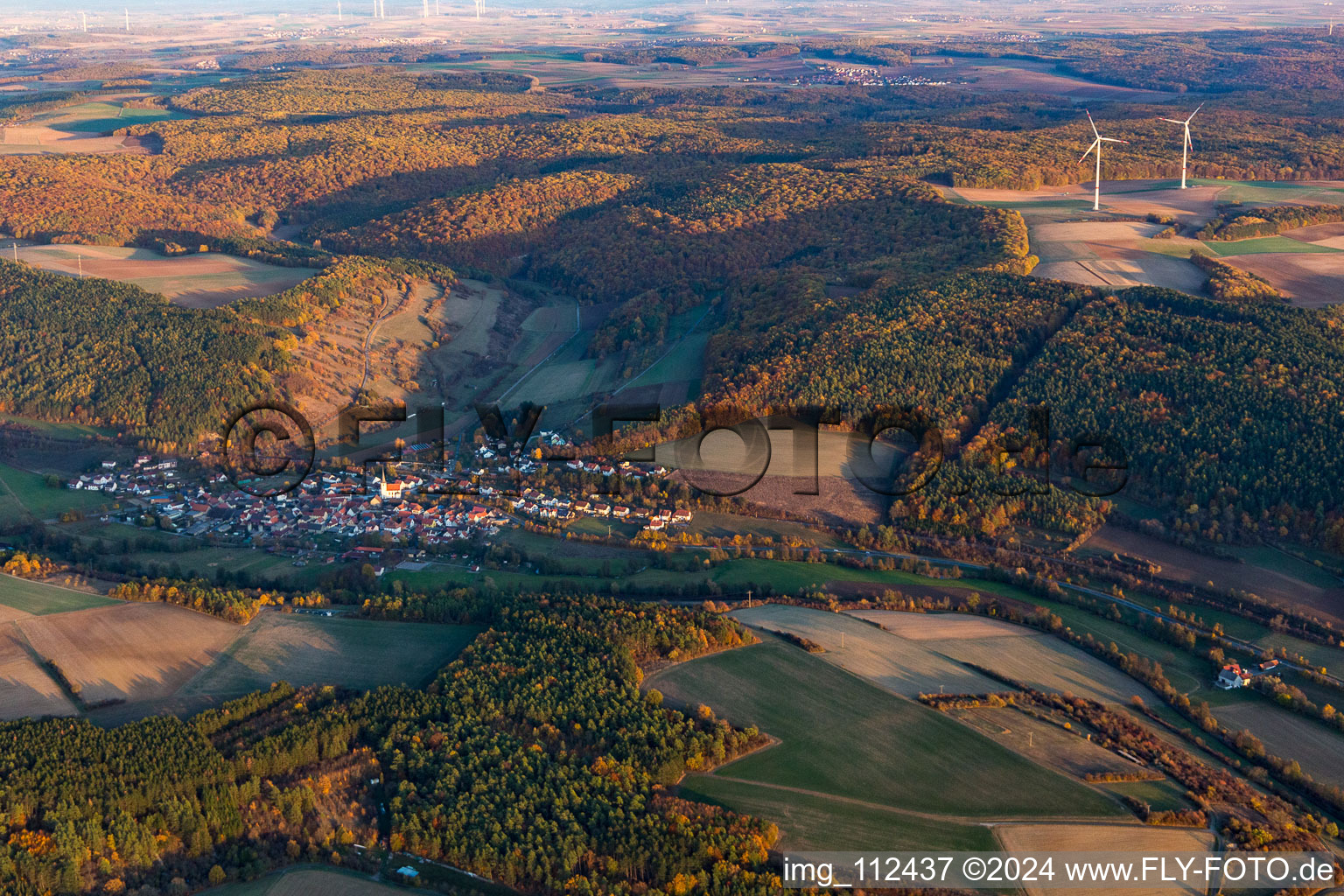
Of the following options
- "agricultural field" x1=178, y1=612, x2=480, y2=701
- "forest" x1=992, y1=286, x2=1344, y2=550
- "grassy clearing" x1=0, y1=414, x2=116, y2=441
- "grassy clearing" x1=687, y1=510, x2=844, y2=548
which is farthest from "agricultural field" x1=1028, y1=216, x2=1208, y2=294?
"grassy clearing" x1=0, y1=414, x2=116, y2=441

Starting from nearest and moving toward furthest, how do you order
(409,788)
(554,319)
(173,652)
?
(409,788) < (173,652) < (554,319)

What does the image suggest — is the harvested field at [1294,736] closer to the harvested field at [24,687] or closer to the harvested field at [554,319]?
the harvested field at [24,687]

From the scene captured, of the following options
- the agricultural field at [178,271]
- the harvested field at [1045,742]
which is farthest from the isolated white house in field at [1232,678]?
the agricultural field at [178,271]

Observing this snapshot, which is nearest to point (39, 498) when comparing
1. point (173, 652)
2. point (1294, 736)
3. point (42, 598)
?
point (42, 598)

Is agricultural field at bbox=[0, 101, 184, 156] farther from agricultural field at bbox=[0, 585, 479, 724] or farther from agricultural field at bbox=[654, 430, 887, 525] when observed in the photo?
agricultural field at bbox=[0, 585, 479, 724]

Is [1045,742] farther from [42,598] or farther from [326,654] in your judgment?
[42,598]

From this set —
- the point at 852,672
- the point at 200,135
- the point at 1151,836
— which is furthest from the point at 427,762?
the point at 200,135
